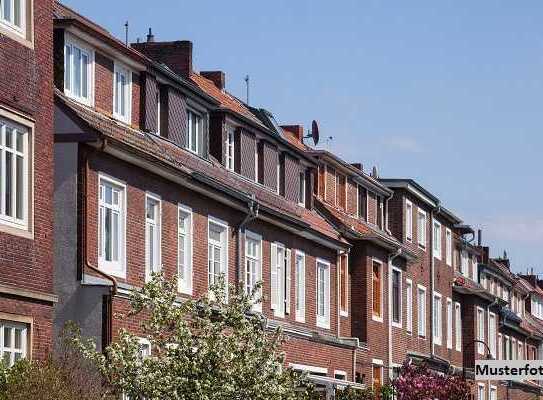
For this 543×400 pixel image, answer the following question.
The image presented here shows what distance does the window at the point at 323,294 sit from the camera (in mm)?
46875

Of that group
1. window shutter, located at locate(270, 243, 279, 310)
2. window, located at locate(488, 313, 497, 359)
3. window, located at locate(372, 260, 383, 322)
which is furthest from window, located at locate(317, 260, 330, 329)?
window, located at locate(488, 313, 497, 359)

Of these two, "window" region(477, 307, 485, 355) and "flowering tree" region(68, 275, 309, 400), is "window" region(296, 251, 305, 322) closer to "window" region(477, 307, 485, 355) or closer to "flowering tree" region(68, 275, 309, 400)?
"flowering tree" region(68, 275, 309, 400)

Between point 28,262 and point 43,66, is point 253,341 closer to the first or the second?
point 28,262

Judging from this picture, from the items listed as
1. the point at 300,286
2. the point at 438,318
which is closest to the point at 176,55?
the point at 300,286

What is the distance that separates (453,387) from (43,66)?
2286 cm

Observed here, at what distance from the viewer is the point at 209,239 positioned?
1471 inches

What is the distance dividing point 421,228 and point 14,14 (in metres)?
37.2

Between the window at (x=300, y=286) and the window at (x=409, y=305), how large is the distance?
1300 centimetres

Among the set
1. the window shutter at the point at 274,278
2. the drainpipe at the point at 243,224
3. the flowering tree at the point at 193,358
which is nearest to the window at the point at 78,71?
the drainpipe at the point at 243,224

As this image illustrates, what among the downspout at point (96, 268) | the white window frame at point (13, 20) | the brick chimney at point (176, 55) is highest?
the brick chimney at point (176, 55)

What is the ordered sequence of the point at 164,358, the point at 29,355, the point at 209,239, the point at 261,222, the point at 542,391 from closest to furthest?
the point at 164,358
the point at 29,355
the point at 209,239
the point at 261,222
the point at 542,391

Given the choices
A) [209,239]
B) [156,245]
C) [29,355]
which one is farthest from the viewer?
[209,239]

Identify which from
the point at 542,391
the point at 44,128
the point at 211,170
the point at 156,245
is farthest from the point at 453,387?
the point at 542,391

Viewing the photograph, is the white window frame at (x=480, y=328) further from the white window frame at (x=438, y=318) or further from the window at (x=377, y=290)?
the window at (x=377, y=290)
